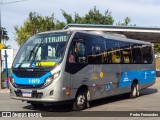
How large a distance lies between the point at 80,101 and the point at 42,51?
2145 mm

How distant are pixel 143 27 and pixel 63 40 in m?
19.1

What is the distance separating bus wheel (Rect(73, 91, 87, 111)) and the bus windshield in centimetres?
162

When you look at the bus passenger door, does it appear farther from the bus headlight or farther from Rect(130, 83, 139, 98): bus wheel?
Rect(130, 83, 139, 98): bus wheel

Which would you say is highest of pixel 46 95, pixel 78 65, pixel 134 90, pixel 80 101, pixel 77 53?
pixel 77 53

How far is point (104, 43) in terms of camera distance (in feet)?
46.7

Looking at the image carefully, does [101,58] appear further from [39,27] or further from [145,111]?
[39,27]

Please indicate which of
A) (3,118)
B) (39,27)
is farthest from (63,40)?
(39,27)

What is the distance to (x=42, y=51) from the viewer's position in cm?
1196

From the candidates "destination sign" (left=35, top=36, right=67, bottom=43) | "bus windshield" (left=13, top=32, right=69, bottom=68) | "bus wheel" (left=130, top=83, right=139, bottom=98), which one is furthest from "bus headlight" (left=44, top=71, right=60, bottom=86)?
"bus wheel" (left=130, top=83, right=139, bottom=98)

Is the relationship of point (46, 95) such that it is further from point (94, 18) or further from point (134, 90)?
point (94, 18)

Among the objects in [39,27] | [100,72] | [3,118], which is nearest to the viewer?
[3,118]

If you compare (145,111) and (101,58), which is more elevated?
(101,58)

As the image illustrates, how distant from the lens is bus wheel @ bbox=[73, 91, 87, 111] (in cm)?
1206

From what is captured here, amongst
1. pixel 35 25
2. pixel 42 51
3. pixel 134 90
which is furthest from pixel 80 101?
pixel 35 25
